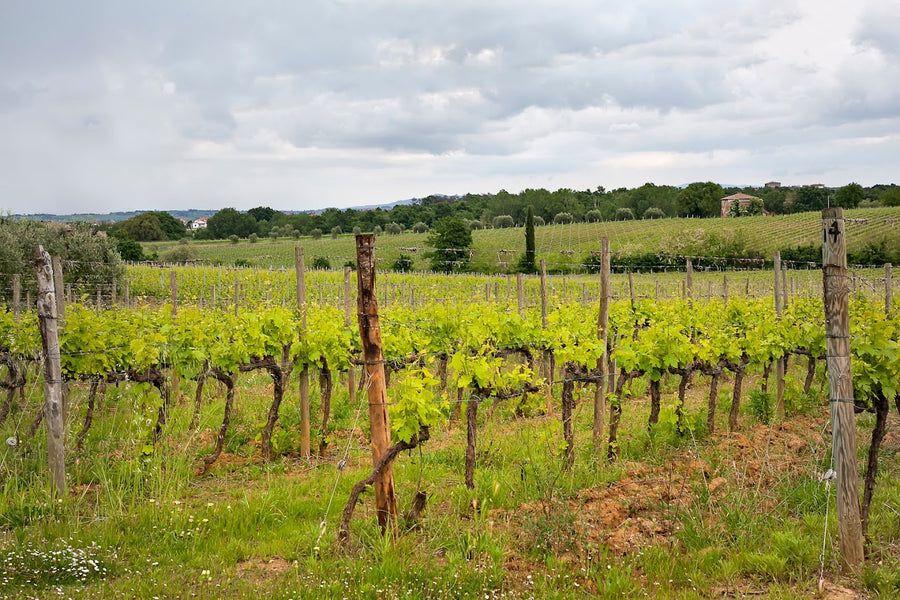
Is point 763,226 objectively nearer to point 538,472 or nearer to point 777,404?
point 777,404

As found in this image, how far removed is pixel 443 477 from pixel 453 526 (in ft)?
4.87

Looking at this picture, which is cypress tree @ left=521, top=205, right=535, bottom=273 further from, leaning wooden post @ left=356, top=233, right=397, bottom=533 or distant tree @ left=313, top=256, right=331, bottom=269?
leaning wooden post @ left=356, top=233, right=397, bottom=533

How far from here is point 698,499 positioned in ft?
18.0

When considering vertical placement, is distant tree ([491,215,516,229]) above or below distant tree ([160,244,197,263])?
above

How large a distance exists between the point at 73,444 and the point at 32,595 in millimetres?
3309

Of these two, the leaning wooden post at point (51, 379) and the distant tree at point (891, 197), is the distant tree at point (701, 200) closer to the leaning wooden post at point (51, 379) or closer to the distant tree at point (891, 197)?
the distant tree at point (891, 197)

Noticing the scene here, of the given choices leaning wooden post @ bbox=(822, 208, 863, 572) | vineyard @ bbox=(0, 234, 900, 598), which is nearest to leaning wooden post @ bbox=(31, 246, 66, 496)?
vineyard @ bbox=(0, 234, 900, 598)

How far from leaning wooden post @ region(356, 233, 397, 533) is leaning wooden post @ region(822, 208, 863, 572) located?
10.7ft

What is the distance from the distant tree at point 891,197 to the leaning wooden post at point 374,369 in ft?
278

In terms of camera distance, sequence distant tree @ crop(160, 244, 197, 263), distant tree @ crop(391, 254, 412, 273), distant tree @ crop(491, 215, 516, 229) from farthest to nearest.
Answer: distant tree @ crop(491, 215, 516, 229) < distant tree @ crop(160, 244, 197, 263) < distant tree @ crop(391, 254, 412, 273)

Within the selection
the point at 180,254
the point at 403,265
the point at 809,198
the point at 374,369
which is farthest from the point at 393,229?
the point at 374,369

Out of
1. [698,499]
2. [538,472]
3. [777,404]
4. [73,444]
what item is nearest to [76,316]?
[73,444]

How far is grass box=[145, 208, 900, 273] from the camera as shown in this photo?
5359 centimetres

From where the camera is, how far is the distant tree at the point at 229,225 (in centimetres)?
8481
